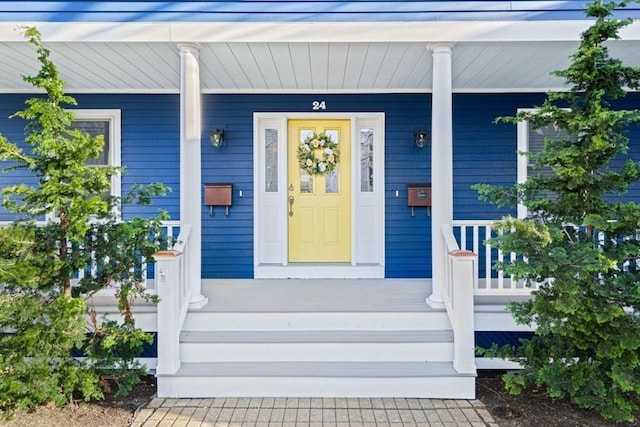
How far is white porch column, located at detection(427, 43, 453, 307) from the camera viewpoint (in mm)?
3654

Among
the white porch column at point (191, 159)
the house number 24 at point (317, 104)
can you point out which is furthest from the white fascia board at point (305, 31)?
the house number 24 at point (317, 104)

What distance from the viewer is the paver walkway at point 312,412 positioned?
114 inches

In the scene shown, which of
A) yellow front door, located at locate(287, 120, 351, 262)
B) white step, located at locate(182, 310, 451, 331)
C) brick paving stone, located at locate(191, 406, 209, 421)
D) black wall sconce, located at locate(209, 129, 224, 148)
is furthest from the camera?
yellow front door, located at locate(287, 120, 351, 262)

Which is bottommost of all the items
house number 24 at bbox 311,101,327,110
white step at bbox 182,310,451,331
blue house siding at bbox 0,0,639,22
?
white step at bbox 182,310,451,331

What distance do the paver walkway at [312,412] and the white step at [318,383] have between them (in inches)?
2.0

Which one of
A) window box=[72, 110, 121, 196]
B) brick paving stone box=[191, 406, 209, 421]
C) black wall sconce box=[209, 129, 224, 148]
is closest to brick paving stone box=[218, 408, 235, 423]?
brick paving stone box=[191, 406, 209, 421]

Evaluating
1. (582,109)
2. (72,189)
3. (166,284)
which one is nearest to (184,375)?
(166,284)

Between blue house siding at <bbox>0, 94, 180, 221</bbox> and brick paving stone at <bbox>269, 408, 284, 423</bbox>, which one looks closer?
brick paving stone at <bbox>269, 408, 284, 423</bbox>

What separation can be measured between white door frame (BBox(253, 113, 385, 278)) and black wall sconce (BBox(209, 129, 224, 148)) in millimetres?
407

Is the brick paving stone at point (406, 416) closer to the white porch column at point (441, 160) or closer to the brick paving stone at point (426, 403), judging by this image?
the brick paving stone at point (426, 403)

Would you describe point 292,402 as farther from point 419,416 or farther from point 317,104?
point 317,104

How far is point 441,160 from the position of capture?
365 centimetres

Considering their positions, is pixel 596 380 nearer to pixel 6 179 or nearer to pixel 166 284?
pixel 166 284

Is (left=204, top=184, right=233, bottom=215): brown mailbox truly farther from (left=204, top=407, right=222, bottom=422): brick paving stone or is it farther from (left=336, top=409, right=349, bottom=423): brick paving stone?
(left=336, top=409, right=349, bottom=423): brick paving stone
